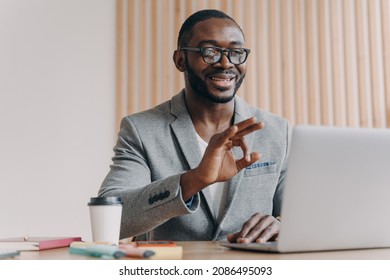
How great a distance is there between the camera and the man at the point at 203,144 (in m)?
1.79

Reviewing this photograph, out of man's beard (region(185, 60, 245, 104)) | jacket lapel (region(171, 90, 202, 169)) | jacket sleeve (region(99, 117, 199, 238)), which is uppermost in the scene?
man's beard (region(185, 60, 245, 104))

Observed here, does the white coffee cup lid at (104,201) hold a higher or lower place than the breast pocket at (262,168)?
higher

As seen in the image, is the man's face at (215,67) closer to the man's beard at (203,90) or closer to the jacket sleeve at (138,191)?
the man's beard at (203,90)

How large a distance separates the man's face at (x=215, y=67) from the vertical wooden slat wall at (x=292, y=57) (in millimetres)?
1550

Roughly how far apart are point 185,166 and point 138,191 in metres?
0.38

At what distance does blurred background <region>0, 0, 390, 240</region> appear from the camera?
3.42 metres

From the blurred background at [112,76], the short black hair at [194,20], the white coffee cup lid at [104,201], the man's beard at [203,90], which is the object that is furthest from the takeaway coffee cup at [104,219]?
the blurred background at [112,76]

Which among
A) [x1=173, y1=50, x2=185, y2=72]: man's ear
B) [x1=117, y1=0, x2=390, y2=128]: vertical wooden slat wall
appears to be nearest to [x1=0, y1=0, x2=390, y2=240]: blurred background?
[x1=117, y1=0, x2=390, y2=128]: vertical wooden slat wall

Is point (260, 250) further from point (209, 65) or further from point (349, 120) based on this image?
point (349, 120)

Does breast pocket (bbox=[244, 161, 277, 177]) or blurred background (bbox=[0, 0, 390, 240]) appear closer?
Result: breast pocket (bbox=[244, 161, 277, 177])

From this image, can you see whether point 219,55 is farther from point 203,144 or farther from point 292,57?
point 292,57

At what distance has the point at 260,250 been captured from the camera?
1030 mm

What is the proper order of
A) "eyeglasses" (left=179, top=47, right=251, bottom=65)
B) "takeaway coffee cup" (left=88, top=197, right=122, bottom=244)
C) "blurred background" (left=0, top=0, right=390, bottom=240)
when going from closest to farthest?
"takeaway coffee cup" (left=88, top=197, right=122, bottom=244) < "eyeglasses" (left=179, top=47, right=251, bottom=65) < "blurred background" (left=0, top=0, right=390, bottom=240)

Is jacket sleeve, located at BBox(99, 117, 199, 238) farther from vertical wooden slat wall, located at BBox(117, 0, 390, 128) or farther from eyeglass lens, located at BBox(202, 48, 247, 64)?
vertical wooden slat wall, located at BBox(117, 0, 390, 128)
